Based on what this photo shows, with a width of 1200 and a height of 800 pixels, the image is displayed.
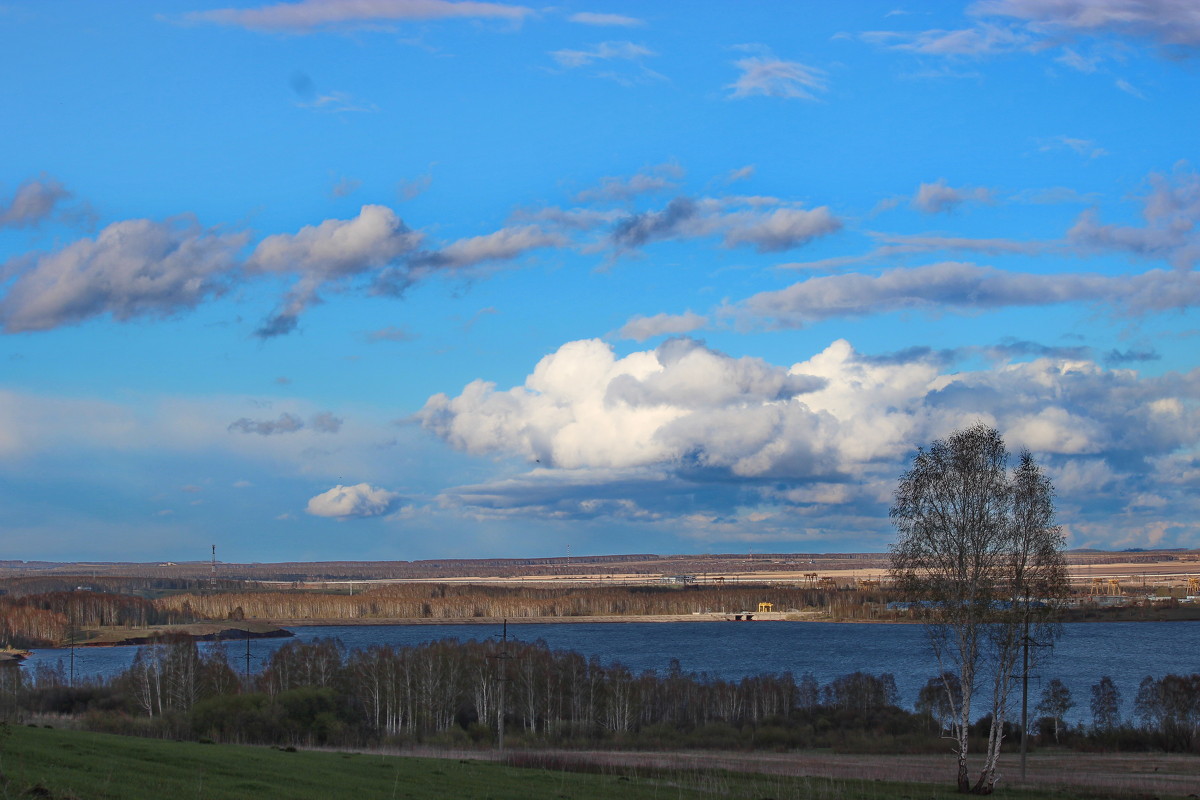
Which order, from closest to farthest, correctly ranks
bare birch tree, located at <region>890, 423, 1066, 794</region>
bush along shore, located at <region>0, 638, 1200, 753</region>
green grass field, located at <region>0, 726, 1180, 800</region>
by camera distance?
green grass field, located at <region>0, 726, 1180, 800</region>, bare birch tree, located at <region>890, 423, 1066, 794</region>, bush along shore, located at <region>0, 638, 1200, 753</region>

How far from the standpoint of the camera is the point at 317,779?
3184 cm

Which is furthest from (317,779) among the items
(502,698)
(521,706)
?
(521,706)

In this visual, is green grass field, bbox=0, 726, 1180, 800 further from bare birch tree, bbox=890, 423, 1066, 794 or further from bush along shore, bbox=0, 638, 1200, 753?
bush along shore, bbox=0, 638, 1200, 753

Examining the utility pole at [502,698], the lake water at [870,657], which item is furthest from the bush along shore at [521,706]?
the lake water at [870,657]

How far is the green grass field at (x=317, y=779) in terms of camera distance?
81.3 feet

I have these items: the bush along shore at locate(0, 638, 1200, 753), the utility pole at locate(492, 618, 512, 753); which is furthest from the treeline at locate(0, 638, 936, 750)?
the utility pole at locate(492, 618, 512, 753)

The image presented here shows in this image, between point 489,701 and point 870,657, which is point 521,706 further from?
point 870,657

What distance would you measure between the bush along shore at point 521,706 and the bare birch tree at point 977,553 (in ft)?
101

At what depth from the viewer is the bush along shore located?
7338cm

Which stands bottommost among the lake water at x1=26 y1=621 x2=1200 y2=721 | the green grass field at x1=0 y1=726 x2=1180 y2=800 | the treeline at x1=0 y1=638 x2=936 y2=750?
the lake water at x1=26 y1=621 x2=1200 y2=721

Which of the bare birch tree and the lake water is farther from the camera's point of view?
the lake water

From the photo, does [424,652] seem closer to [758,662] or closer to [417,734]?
[417,734]

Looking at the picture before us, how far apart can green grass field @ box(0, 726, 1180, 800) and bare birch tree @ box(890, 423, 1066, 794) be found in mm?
5992

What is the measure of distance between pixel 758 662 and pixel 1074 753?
8811 cm
